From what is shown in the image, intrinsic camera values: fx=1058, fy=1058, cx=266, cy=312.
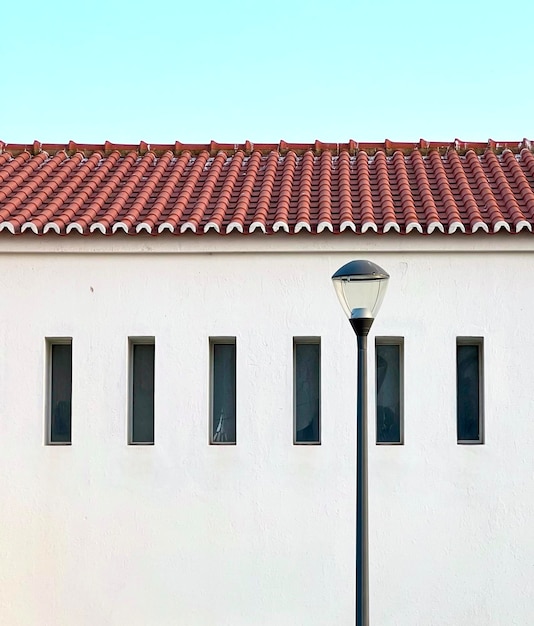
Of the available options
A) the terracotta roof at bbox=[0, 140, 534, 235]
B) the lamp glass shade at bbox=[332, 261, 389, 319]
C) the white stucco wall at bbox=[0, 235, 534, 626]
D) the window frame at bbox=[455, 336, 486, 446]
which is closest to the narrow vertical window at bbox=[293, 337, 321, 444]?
the white stucco wall at bbox=[0, 235, 534, 626]

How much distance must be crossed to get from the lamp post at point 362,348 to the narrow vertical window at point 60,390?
17.9 ft

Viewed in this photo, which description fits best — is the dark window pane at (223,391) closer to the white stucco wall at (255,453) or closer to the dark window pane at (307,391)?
the white stucco wall at (255,453)

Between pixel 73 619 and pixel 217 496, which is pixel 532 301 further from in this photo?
pixel 73 619

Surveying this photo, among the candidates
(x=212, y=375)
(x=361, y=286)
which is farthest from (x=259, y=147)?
(x=361, y=286)

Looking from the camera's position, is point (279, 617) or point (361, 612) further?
point (279, 617)

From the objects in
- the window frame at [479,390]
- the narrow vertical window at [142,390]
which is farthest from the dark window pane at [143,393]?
the window frame at [479,390]

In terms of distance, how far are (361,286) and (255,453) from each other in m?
4.68

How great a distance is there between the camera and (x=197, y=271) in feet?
42.9

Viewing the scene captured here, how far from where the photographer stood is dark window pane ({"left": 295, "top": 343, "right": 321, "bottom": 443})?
43.1ft

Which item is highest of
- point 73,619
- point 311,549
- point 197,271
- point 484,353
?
point 197,271

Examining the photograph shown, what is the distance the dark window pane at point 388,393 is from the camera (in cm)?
1309

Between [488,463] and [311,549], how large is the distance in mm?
2381

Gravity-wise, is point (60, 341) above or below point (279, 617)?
above

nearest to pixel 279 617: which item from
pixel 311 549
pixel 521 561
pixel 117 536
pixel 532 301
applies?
pixel 311 549
